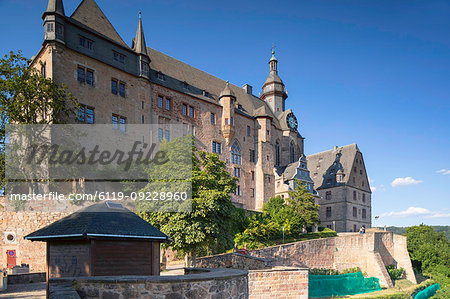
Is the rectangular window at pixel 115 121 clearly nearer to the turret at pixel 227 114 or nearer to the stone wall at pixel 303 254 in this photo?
the turret at pixel 227 114

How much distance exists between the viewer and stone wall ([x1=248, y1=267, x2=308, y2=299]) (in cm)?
2141

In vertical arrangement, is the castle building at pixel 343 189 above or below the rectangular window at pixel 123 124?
below


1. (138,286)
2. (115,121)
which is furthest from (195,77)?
(138,286)

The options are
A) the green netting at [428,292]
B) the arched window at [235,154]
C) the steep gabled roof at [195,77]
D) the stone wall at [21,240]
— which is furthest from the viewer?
the arched window at [235,154]

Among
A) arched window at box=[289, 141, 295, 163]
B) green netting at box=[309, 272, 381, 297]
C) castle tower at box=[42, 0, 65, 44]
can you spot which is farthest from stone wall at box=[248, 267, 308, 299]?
arched window at box=[289, 141, 295, 163]

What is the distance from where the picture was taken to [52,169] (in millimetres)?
29266

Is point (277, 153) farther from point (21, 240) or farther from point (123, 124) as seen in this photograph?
point (21, 240)

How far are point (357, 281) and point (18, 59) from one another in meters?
32.6

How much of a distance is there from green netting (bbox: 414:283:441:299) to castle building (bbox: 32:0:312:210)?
2292cm

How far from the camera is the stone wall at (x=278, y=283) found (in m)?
21.4

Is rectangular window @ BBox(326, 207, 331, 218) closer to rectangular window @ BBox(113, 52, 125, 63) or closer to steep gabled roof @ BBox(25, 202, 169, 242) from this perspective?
rectangular window @ BBox(113, 52, 125, 63)

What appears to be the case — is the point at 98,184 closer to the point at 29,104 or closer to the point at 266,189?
the point at 29,104

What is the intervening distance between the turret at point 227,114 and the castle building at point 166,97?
14 centimetres

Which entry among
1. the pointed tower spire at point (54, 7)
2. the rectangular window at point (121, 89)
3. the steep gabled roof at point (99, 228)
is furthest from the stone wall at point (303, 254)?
the pointed tower spire at point (54, 7)
